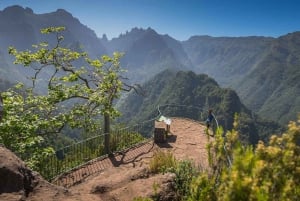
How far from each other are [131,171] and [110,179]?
2.55ft

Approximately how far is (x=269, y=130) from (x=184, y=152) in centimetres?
19489

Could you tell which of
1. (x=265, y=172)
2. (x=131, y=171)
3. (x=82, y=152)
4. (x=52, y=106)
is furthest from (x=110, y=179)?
(x=265, y=172)

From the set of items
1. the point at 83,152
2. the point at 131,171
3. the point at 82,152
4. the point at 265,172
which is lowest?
the point at 83,152

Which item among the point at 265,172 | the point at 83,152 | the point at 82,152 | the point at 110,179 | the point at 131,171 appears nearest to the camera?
the point at 265,172

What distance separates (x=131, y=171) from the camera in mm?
11773

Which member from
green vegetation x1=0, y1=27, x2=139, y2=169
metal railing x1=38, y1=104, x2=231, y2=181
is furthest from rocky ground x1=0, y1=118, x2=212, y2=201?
green vegetation x1=0, y1=27, x2=139, y2=169

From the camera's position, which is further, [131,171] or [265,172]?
[131,171]

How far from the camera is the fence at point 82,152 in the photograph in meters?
15.1

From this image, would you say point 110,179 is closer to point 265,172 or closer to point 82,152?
point 82,152

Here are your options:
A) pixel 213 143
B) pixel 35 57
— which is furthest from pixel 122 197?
pixel 35 57

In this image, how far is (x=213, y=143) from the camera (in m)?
4.68

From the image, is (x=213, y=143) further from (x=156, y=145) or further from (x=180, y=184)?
Answer: (x=156, y=145)

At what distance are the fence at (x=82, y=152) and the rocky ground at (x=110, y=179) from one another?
66 centimetres

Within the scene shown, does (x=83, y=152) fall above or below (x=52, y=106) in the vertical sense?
below
